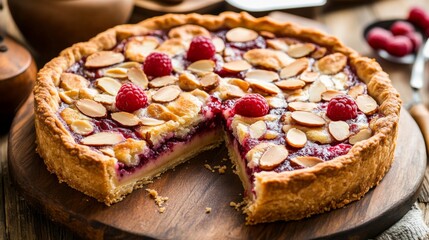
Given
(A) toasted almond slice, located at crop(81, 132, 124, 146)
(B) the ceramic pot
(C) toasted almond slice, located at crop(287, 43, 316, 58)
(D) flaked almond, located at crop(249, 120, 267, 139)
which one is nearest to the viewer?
(A) toasted almond slice, located at crop(81, 132, 124, 146)

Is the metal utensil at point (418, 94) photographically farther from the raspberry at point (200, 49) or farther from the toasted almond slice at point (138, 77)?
the toasted almond slice at point (138, 77)

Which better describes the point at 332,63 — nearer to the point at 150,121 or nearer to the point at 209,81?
the point at 209,81

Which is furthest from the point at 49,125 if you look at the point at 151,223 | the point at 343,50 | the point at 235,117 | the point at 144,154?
the point at 343,50

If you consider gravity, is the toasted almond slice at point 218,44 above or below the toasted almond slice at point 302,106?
below

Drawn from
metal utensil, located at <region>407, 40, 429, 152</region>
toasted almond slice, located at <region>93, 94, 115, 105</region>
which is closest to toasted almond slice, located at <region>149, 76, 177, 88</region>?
toasted almond slice, located at <region>93, 94, 115, 105</region>

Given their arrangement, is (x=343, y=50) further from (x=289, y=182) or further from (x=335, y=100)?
(x=289, y=182)

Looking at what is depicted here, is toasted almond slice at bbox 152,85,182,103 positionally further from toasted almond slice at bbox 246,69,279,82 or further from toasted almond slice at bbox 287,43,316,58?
toasted almond slice at bbox 287,43,316,58

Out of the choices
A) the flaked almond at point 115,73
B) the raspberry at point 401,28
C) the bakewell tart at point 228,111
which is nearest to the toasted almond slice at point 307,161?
the bakewell tart at point 228,111
